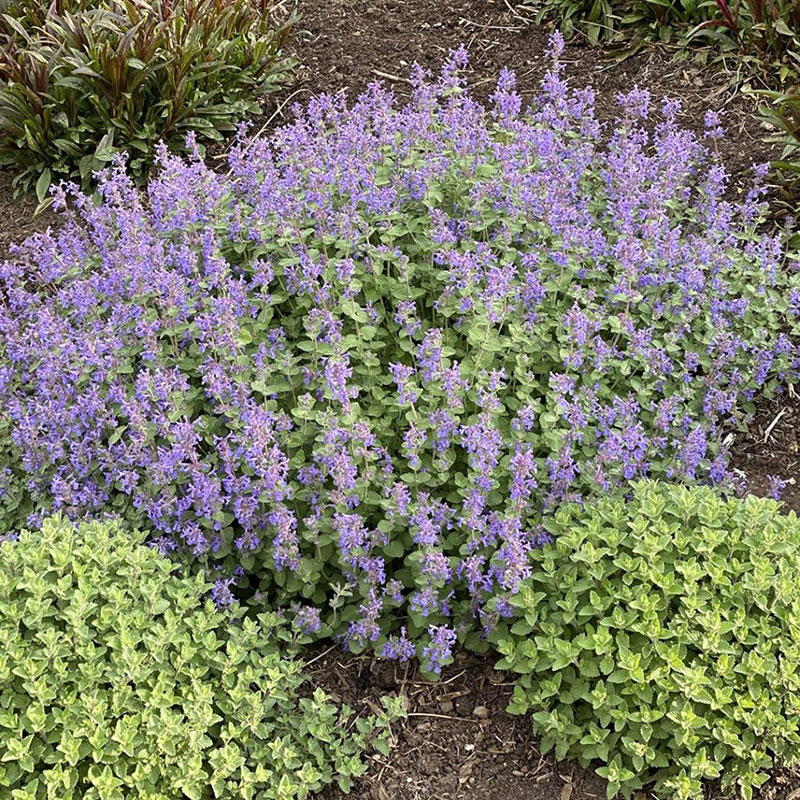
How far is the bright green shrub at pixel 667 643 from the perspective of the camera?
292cm

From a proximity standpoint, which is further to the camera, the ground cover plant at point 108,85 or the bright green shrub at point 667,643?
the ground cover plant at point 108,85

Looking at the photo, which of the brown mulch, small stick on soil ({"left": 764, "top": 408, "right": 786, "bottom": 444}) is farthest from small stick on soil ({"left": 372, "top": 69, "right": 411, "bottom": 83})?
small stick on soil ({"left": 764, "top": 408, "right": 786, "bottom": 444})

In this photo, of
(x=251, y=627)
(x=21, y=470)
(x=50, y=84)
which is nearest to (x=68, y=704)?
(x=251, y=627)

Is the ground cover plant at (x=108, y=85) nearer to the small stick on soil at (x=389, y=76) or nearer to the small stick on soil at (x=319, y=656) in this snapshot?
the small stick on soil at (x=389, y=76)

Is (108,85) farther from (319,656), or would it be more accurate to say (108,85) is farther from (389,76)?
(319,656)

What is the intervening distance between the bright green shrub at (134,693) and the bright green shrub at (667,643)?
2.04 feet

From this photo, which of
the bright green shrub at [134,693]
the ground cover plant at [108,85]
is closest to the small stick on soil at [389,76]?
the ground cover plant at [108,85]

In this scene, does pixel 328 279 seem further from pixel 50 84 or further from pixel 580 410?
pixel 50 84

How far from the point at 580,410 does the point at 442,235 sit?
2.44ft

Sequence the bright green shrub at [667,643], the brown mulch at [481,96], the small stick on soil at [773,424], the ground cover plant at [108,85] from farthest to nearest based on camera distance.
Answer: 1. the ground cover plant at [108,85]
2. the small stick on soil at [773,424]
3. the brown mulch at [481,96]
4. the bright green shrub at [667,643]

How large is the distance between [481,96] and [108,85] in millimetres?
2140

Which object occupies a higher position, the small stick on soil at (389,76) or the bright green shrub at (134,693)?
the small stick on soil at (389,76)

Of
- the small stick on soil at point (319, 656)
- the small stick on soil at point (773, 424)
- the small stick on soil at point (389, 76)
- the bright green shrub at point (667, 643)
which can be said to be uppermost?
the small stick on soil at point (389, 76)

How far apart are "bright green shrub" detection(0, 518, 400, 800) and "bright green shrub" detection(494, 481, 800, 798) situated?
62 centimetres
